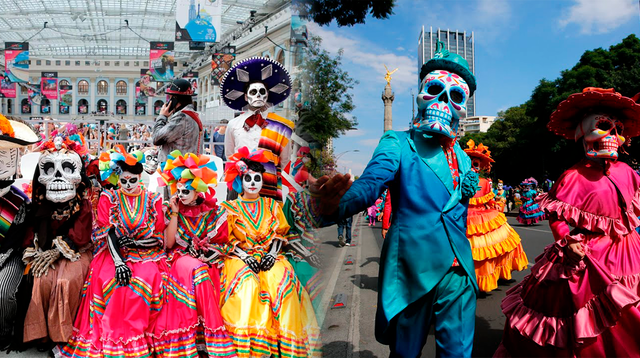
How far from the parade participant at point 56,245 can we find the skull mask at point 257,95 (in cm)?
155

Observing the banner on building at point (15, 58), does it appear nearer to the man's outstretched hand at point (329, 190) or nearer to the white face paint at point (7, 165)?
the white face paint at point (7, 165)

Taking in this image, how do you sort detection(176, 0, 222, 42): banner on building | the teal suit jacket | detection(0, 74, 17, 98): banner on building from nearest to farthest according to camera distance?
the teal suit jacket
detection(176, 0, 222, 42): banner on building
detection(0, 74, 17, 98): banner on building

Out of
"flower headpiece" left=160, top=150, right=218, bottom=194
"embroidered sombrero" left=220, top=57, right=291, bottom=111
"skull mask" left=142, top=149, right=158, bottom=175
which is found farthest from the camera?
"skull mask" left=142, top=149, right=158, bottom=175

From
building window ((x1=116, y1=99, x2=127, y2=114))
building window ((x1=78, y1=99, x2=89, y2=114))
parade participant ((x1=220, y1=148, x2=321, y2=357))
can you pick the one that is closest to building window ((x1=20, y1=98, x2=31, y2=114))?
building window ((x1=78, y1=99, x2=89, y2=114))

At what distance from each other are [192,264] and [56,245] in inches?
46.4

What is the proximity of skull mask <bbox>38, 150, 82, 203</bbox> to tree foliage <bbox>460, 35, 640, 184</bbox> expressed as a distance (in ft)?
74.0

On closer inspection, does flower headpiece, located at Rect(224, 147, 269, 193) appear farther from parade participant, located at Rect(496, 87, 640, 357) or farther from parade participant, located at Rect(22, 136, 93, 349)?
parade participant, located at Rect(496, 87, 640, 357)

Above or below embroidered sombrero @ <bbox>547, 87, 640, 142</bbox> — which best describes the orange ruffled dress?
below

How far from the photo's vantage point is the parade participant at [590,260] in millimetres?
3109

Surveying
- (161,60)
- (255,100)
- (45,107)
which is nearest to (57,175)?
(255,100)

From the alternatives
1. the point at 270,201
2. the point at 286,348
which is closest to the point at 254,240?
the point at 270,201

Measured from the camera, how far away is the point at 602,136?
11.4ft

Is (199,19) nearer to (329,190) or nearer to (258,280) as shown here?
(258,280)

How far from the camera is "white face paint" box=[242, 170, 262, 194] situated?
3.82 meters
